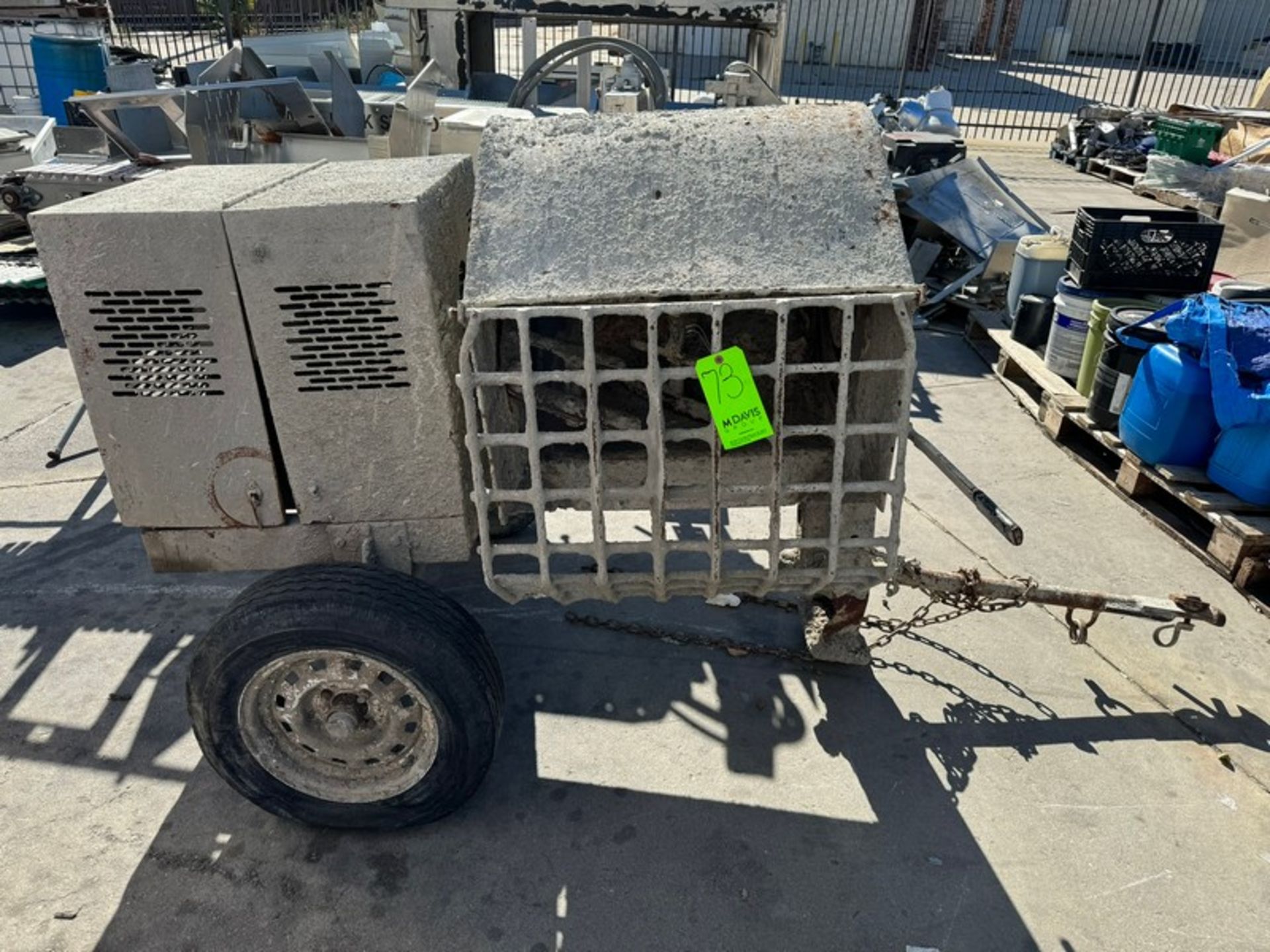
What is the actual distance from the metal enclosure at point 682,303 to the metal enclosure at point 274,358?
0.19m

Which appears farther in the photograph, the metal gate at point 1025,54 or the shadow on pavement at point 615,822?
the metal gate at point 1025,54

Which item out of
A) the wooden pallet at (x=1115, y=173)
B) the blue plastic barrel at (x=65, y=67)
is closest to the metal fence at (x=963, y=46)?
the wooden pallet at (x=1115, y=173)

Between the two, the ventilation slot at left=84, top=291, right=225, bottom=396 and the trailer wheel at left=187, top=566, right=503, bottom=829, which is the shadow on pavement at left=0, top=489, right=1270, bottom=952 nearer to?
the trailer wheel at left=187, top=566, right=503, bottom=829

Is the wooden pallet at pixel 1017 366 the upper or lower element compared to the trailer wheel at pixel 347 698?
lower

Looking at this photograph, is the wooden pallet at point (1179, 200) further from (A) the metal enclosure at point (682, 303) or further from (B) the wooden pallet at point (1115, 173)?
(A) the metal enclosure at point (682, 303)

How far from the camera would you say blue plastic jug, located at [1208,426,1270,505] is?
13.2ft

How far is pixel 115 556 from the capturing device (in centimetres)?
423

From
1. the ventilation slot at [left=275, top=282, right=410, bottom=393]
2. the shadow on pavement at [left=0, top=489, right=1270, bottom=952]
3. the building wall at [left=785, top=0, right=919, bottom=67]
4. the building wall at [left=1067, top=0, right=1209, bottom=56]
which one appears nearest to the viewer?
the ventilation slot at [left=275, top=282, right=410, bottom=393]

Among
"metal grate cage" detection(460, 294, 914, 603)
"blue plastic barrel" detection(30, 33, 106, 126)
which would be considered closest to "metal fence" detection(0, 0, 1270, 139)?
"blue plastic barrel" detection(30, 33, 106, 126)

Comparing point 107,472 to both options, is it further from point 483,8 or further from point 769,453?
point 483,8

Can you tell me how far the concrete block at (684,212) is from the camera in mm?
2295

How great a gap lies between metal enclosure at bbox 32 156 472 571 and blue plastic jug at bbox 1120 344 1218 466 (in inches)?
139

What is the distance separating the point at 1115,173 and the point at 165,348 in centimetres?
1342

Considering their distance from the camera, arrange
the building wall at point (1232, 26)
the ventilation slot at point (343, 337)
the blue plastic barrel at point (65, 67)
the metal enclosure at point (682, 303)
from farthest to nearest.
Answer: the building wall at point (1232, 26) → the blue plastic barrel at point (65, 67) → the ventilation slot at point (343, 337) → the metal enclosure at point (682, 303)
